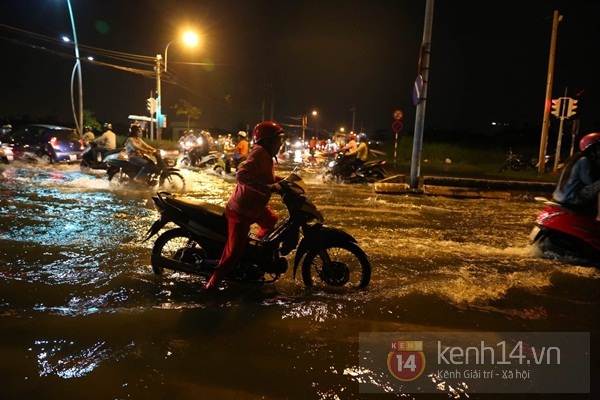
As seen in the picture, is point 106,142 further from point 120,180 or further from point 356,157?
point 356,157

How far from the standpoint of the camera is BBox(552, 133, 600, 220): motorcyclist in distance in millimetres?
5438

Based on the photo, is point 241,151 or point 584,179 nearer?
point 584,179

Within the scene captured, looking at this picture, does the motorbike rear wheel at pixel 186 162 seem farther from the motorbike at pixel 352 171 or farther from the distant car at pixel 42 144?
the motorbike at pixel 352 171

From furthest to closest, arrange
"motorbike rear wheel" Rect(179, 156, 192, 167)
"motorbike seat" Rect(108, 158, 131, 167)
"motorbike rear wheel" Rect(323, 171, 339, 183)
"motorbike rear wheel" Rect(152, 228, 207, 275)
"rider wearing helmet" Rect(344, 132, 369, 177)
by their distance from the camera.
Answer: "motorbike rear wheel" Rect(179, 156, 192, 167), "motorbike rear wheel" Rect(323, 171, 339, 183), "rider wearing helmet" Rect(344, 132, 369, 177), "motorbike seat" Rect(108, 158, 131, 167), "motorbike rear wheel" Rect(152, 228, 207, 275)

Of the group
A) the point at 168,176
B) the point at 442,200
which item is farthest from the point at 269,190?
the point at 442,200

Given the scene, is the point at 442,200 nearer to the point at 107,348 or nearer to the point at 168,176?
the point at 168,176

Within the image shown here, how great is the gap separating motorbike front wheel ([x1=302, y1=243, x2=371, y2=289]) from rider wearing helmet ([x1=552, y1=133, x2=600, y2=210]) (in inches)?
120

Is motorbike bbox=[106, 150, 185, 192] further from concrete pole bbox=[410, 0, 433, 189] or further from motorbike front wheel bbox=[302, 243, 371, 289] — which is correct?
motorbike front wheel bbox=[302, 243, 371, 289]

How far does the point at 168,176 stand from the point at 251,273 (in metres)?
8.09

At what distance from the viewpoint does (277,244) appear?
443 cm

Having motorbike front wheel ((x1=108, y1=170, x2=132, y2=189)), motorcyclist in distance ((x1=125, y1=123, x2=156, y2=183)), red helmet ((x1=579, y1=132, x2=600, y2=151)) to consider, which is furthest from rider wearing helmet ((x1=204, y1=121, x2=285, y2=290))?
motorbike front wheel ((x1=108, y1=170, x2=132, y2=189))

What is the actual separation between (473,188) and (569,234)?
314 inches

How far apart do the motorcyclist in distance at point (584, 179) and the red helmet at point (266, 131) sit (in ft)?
13.0

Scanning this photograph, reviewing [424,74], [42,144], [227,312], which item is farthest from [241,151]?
[227,312]
